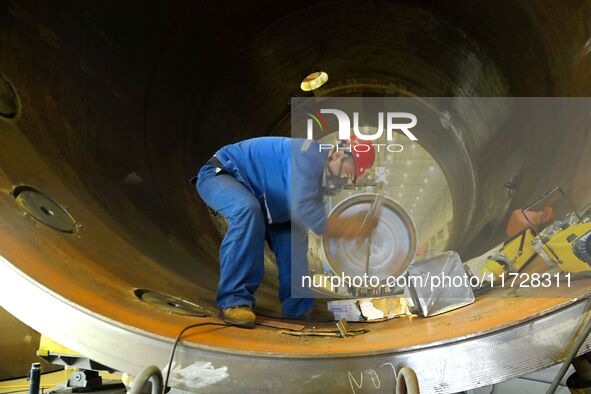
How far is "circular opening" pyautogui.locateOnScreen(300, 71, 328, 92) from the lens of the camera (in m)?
3.39

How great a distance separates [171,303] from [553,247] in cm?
125

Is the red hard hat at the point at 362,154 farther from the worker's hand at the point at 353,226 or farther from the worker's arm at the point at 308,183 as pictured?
the worker's arm at the point at 308,183

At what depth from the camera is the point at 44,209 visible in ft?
5.26

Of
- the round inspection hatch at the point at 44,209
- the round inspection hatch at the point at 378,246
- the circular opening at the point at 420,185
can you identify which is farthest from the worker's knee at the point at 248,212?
the circular opening at the point at 420,185

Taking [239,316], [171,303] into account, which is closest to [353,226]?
[239,316]

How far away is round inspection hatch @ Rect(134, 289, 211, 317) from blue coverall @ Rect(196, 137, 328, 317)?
0.11 meters

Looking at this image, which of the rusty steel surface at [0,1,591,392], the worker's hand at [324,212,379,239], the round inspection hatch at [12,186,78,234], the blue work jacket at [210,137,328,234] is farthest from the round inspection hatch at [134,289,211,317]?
the worker's hand at [324,212,379,239]

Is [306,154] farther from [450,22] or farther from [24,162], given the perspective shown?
[450,22]

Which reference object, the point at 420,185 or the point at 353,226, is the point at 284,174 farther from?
the point at 420,185

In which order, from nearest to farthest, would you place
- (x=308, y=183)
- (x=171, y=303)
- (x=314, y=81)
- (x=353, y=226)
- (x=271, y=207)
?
(x=171, y=303)
(x=308, y=183)
(x=271, y=207)
(x=353, y=226)
(x=314, y=81)

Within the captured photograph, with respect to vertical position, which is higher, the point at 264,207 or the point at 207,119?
the point at 207,119

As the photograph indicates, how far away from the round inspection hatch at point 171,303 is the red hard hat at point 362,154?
1.22 meters

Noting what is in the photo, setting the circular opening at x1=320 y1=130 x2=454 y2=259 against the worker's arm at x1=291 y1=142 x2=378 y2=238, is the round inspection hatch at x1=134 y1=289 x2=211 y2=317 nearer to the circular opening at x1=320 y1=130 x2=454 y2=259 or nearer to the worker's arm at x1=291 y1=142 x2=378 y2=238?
the worker's arm at x1=291 y1=142 x2=378 y2=238

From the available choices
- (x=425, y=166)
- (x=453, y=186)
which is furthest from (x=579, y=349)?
(x=425, y=166)
